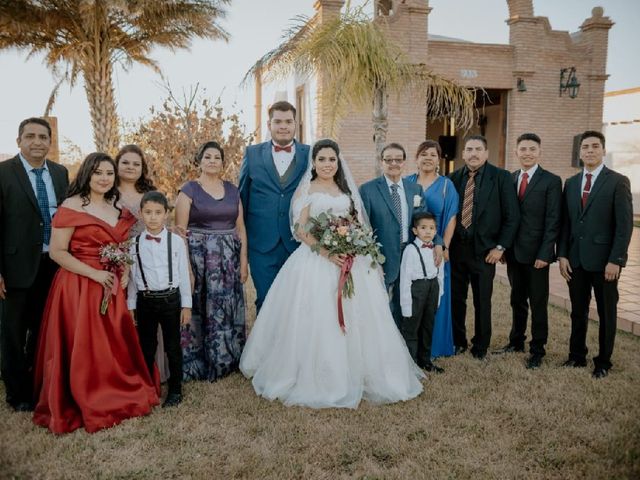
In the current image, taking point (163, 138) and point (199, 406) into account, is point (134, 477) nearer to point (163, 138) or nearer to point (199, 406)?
point (199, 406)

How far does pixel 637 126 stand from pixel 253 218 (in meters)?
22.3

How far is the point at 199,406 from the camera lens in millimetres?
4227

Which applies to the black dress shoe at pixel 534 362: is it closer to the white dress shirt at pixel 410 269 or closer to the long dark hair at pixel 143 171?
the white dress shirt at pixel 410 269

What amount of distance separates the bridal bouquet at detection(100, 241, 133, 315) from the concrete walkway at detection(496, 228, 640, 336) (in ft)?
19.0

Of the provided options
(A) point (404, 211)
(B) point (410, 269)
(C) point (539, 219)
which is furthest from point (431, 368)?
(C) point (539, 219)

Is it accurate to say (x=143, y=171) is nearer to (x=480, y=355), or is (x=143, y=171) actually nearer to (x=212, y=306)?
(x=212, y=306)

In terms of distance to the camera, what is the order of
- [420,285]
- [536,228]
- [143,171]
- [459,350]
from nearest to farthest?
1. [143,171]
2. [420,285]
3. [536,228]
4. [459,350]

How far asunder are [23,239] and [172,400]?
1753 millimetres

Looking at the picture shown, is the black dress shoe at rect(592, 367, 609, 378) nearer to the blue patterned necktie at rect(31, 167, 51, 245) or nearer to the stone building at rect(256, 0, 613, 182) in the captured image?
the blue patterned necktie at rect(31, 167, 51, 245)

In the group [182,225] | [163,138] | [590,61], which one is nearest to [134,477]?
[182,225]

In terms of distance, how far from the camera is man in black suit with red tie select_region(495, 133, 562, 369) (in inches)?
197

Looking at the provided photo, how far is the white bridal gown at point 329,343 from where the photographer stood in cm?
423

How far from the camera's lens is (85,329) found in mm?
3889

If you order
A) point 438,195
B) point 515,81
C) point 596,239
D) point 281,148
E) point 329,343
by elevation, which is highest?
point 515,81
